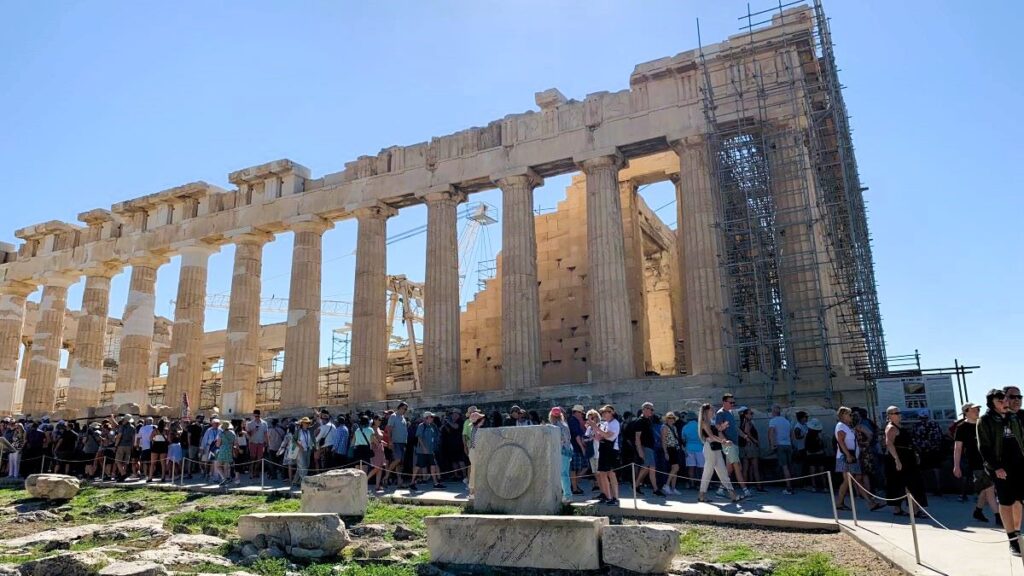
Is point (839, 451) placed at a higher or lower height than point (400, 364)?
lower

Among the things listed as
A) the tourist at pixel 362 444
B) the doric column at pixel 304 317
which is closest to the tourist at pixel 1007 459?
the tourist at pixel 362 444

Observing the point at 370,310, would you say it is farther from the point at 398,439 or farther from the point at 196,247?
the point at 398,439

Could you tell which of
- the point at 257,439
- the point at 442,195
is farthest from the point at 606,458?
the point at 442,195

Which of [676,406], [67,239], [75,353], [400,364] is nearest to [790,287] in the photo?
[676,406]

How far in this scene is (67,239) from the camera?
36.4 metres

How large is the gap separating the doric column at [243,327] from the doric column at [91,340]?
8148 millimetres

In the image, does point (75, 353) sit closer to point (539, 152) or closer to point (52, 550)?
point (539, 152)

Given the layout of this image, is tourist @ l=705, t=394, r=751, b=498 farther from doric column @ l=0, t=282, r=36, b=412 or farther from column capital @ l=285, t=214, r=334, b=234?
doric column @ l=0, t=282, r=36, b=412

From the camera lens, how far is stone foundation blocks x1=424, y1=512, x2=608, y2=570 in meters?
8.55

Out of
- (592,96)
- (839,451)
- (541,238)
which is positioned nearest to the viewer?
(839,451)

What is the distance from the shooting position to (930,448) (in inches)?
525

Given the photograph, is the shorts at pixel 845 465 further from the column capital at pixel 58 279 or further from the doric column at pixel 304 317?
the column capital at pixel 58 279

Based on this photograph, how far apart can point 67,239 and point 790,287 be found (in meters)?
32.0

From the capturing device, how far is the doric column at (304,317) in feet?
90.9
